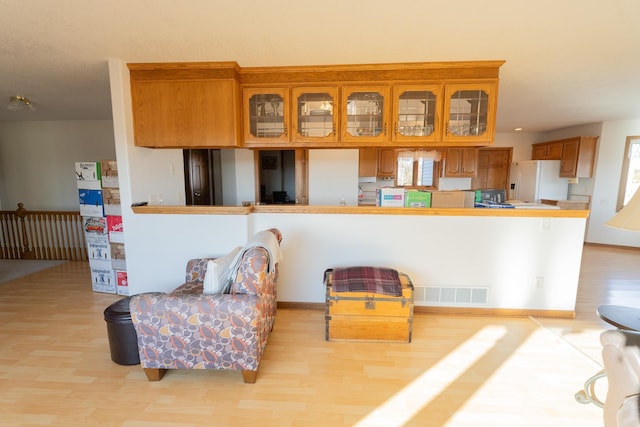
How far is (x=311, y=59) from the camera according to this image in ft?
8.42

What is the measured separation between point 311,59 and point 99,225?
9.98 feet

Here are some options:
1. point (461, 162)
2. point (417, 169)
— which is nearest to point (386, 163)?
point (417, 169)

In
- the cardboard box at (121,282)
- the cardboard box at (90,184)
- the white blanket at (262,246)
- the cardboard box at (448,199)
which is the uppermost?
the cardboard box at (90,184)

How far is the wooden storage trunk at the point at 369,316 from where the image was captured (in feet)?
7.90

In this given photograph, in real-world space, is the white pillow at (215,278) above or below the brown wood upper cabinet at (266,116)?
below

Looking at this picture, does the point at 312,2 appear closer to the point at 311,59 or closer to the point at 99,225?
the point at 311,59

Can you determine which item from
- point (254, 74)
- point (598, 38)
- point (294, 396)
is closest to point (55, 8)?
point (254, 74)

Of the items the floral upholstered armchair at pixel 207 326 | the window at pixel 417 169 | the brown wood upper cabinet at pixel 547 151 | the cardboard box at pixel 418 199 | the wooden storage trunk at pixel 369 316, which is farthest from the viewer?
the brown wood upper cabinet at pixel 547 151

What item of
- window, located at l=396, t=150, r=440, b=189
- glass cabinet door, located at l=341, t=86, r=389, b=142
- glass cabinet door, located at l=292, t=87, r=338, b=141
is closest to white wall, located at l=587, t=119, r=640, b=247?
window, located at l=396, t=150, r=440, b=189

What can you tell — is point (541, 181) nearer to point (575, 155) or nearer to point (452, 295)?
point (575, 155)

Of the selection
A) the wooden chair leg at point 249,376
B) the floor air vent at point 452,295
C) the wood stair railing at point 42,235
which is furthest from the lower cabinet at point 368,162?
the wood stair railing at point 42,235

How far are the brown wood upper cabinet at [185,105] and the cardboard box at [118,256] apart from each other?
132 centimetres

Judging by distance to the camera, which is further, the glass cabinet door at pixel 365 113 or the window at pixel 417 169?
the window at pixel 417 169

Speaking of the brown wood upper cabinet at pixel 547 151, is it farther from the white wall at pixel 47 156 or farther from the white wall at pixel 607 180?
the white wall at pixel 47 156
